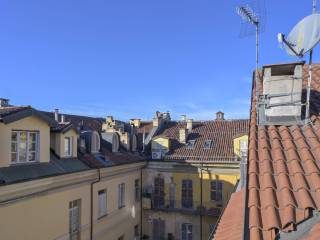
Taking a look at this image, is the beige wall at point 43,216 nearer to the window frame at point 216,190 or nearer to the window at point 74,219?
the window at point 74,219

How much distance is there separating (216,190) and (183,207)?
3.23 metres

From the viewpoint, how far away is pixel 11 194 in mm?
12539

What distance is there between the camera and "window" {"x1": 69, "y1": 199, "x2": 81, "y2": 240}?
17.1 meters

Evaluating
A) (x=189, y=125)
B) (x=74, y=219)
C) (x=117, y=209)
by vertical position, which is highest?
(x=189, y=125)

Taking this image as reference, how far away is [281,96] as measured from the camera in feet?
17.8

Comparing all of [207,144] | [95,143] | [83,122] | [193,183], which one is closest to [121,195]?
[95,143]

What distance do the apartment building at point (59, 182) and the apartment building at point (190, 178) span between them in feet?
9.16

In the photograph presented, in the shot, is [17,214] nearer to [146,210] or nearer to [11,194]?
[11,194]

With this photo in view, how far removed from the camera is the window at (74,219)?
56.1 ft

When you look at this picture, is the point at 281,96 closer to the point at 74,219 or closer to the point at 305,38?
the point at 305,38

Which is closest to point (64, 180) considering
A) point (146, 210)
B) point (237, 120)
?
point (146, 210)

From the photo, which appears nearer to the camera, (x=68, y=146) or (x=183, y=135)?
(x=68, y=146)

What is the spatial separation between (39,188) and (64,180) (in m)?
2.06

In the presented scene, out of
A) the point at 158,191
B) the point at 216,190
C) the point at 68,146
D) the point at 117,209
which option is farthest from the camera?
the point at 158,191
